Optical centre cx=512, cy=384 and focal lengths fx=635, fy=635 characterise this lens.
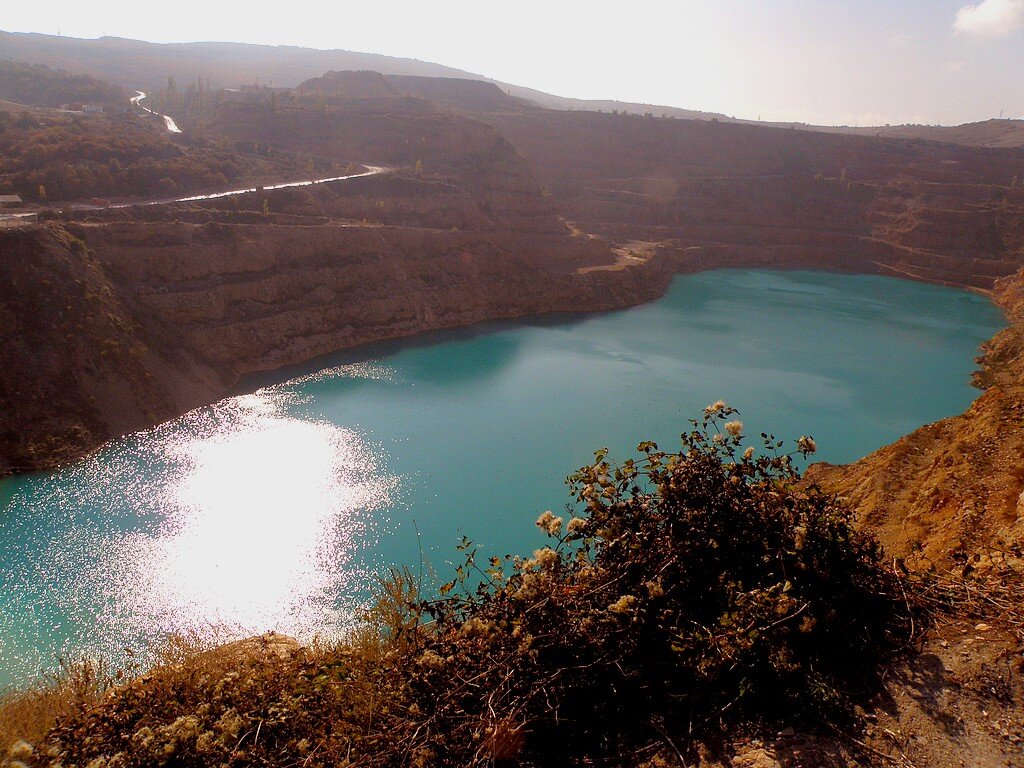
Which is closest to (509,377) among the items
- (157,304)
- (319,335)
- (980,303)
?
(319,335)

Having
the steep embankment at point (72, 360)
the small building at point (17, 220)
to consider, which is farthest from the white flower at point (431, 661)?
the small building at point (17, 220)

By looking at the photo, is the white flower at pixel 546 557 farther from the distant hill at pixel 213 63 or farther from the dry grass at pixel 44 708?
the distant hill at pixel 213 63

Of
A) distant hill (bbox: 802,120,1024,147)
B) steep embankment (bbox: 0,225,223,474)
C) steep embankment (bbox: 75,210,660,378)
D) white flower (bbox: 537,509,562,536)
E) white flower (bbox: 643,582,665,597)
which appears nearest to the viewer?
white flower (bbox: 643,582,665,597)

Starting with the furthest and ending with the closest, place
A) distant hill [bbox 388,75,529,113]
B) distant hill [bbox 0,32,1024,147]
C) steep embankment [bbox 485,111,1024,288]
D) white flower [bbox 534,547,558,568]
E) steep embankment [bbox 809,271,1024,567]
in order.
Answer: distant hill [bbox 0,32,1024,147] → distant hill [bbox 388,75,529,113] → steep embankment [bbox 485,111,1024,288] → steep embankment [bbox 809,271,1024,567] → white flower [bbox 534,547,558,568]

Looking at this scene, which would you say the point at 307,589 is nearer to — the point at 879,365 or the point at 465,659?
the point at 465,659

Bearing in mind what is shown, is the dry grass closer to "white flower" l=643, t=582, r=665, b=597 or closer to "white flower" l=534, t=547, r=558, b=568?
"white flower" l=534, t=547, r=558, b=568

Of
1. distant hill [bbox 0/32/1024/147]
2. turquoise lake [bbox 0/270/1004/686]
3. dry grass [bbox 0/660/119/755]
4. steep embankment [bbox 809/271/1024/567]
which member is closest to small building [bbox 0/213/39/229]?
turquoise lake [bbox 0/270/1004/686]

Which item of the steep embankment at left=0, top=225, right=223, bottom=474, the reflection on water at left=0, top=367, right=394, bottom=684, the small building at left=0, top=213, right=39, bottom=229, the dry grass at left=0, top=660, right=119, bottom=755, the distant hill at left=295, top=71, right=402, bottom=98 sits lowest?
the reflection on water at left=0, top=367, right=394, bottom=684
